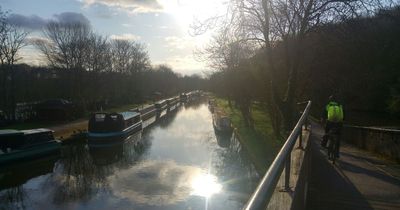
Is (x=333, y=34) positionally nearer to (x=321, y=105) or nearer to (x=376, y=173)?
(x=376, y=173)

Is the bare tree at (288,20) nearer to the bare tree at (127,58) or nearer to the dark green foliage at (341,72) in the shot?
the dark green foliage at (341,72)

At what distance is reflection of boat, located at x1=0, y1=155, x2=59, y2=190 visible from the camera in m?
23.3

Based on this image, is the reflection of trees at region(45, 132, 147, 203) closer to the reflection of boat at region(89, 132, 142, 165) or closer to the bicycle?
the reflection of boat at region(89, 132, 142, 165)

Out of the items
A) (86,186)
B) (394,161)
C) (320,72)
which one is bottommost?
(86,186)

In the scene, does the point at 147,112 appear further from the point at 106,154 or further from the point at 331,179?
the point at 331,179

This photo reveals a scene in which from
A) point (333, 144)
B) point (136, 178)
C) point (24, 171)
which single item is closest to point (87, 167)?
point (24, 171)

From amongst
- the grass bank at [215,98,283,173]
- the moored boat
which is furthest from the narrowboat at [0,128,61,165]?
the moored boat

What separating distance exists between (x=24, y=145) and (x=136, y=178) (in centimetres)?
860

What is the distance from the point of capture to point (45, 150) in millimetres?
29297

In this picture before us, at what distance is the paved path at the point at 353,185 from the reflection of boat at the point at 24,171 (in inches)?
668

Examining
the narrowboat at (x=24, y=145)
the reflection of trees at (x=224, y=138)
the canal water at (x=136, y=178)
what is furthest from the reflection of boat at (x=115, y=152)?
the reflection of trees at (x=224, y=138)

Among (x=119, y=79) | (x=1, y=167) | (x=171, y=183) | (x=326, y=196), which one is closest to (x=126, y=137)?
(x=1, y=167)

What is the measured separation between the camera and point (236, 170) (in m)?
24.8

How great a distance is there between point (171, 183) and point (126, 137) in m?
19.0
